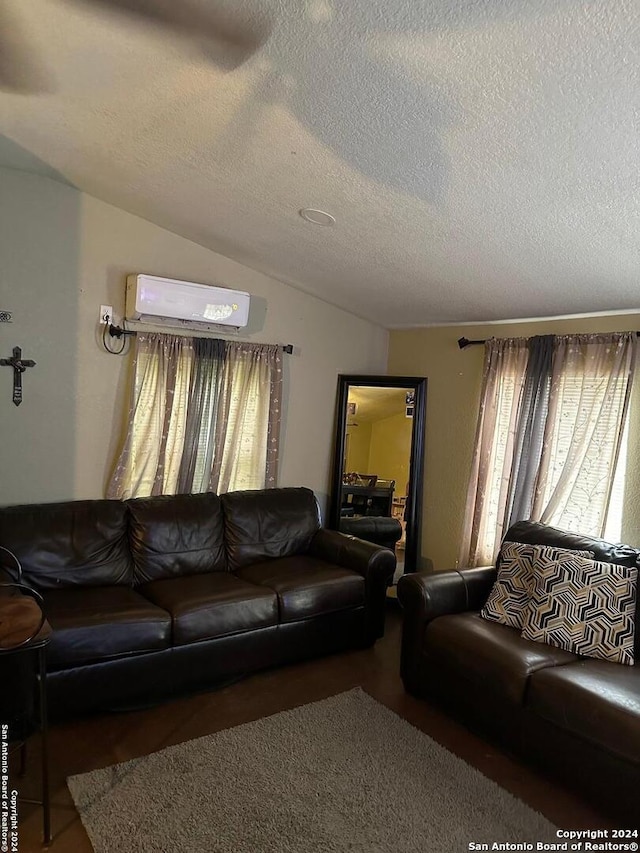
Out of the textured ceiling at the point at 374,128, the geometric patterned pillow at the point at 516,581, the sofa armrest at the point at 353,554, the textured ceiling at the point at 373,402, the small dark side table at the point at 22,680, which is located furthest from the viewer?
the textured ceiling at the point at 373,402

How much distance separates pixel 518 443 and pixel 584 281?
1.08 meters

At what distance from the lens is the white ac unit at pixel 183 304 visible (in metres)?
3.42

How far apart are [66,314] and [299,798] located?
2.74 m

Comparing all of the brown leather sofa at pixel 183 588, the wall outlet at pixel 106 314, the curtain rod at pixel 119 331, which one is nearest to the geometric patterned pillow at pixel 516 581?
the brown leather sofa at pixel 183 588

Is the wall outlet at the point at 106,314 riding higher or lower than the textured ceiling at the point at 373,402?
higher

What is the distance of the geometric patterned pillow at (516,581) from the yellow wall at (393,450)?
1.36 m

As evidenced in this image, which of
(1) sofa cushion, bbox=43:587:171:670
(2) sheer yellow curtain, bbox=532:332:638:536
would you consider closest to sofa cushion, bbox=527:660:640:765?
(2) sheer yellow curtain, bbox=532:332:638:536

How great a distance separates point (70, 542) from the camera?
3.09 m

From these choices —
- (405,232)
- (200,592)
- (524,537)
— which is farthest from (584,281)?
(200,592)

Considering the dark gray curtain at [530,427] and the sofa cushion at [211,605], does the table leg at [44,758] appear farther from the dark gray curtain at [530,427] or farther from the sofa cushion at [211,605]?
the dark gray curtain at [530,427]

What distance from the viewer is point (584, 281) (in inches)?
116

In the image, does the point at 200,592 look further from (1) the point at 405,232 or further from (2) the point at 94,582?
(1) the point at 405,232

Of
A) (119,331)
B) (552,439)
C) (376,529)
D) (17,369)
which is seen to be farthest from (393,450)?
(17,369)

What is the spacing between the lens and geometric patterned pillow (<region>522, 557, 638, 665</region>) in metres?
2.54
